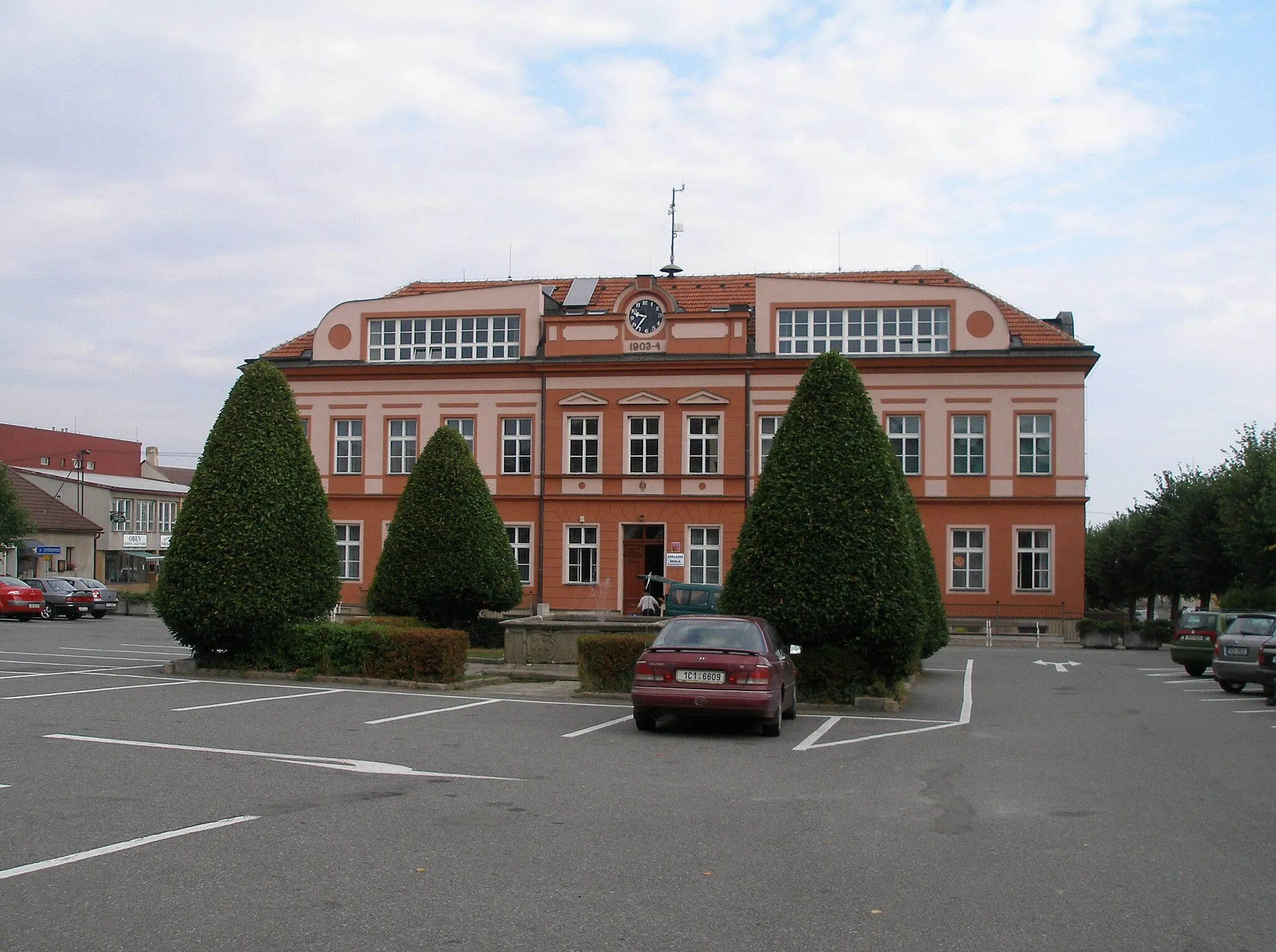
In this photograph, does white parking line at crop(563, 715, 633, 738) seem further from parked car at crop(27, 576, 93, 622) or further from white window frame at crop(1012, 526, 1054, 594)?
parked car at crop(27, 576, 93, 622)

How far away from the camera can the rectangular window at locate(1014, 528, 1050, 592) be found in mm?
41344

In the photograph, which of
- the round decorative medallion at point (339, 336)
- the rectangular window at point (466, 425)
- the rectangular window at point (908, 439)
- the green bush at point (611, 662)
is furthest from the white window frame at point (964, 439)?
the green bush at point (611, 662)

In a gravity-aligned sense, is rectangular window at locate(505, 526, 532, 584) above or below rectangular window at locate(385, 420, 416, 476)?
below

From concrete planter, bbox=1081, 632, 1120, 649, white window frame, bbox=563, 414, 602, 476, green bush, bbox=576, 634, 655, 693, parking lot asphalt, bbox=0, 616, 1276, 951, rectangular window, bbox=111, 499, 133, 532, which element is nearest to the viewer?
parking lot asphalt, bbox=0, 616, 1276, 951

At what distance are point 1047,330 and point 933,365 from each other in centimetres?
449

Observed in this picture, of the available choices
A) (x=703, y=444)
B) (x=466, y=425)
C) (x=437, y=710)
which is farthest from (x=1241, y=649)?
(x=466, y=425)

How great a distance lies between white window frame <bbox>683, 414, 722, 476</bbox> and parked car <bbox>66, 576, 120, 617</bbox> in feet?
74.0

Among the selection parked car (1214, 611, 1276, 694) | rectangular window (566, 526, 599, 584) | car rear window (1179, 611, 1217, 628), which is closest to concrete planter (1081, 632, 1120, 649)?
car rear window (1179, 611, 1217, 628)

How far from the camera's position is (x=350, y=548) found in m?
45.6

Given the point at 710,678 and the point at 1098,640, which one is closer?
the point at 710,678

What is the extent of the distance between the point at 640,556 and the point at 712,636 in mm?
28855

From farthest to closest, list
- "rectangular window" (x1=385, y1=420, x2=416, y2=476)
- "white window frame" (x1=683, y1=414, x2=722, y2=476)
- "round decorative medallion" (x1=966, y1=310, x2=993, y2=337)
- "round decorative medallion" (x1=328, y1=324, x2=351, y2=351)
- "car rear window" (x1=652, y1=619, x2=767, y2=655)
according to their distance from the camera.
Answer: "round decorative medallion" (x1=328, y1=324, x2=351, y2=351), "rectangular window" (x1=385, y1=420, x2=416, y2=476), "white window frame" (x1=683, y1=414, x2=722, y2=476), "round decorative medallion" (x1=966, y1=310, x2=993, y2=337), "car rear window" (x1=652, y1=619, x2=767, y2=655)

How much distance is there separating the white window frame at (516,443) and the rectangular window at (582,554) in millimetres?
2921

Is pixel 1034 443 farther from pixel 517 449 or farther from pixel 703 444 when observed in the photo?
pixel 517 449
